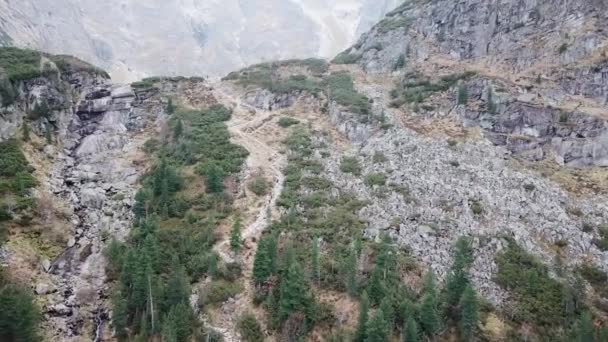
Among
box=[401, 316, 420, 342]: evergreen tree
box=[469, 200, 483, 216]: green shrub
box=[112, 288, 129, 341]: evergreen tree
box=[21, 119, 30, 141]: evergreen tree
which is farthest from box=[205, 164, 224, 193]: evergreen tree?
box=[401, 316, 420, 342]: evergreen tree

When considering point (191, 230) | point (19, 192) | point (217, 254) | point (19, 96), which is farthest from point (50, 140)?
point (217, 254)

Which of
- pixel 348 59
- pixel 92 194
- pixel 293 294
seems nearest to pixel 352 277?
pixel 293 294

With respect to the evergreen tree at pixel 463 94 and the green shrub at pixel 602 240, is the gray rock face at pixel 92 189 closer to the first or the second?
the evergreen tree at pixel 463 94

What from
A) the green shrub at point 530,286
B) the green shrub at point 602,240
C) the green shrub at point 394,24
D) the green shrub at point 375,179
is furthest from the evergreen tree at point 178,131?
the green shrub at point 394,24

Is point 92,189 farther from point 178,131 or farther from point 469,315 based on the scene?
point 469,315

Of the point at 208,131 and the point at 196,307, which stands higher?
the point at 208,131

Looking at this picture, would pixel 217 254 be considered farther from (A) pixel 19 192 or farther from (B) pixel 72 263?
(A) pixel 19 192
